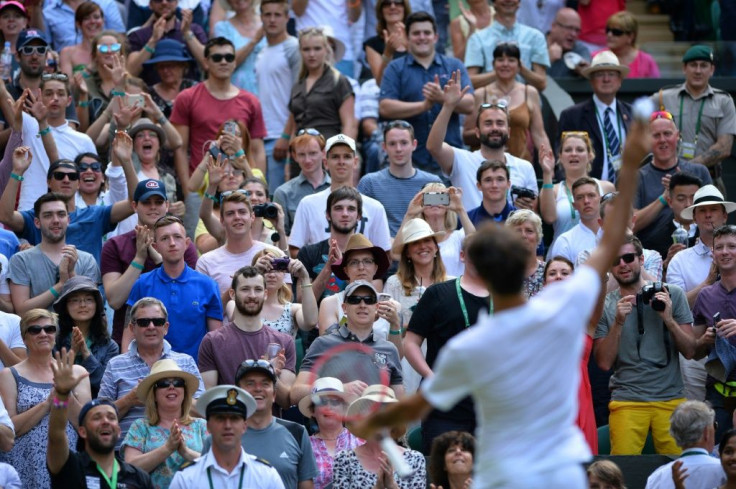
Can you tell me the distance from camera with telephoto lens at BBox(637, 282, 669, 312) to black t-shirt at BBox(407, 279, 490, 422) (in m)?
1.71

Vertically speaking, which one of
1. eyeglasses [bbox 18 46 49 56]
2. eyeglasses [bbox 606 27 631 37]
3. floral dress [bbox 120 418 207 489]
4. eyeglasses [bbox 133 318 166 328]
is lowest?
floral dress [bbox 120 418 207 489]

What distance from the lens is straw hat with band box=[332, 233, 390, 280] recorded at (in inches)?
412

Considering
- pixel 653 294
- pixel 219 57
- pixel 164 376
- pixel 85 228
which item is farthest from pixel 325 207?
pixel 164 376

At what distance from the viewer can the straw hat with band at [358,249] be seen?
10.5 metres

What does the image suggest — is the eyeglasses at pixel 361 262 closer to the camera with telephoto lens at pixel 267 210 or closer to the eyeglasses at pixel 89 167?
the camera with telephoto lens at pixel 267 210

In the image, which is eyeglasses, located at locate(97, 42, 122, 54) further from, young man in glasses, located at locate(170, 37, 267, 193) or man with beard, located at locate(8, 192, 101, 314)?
man with beard, located at locate(8, 192, 101, 314)

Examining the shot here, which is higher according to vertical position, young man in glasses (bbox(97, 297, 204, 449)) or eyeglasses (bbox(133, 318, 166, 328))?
eyeglasses (bbox(133, 318, 166, 328))

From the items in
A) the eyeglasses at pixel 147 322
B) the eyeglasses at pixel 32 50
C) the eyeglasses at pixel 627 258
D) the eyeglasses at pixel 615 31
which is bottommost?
the eyeglasses at pixel 147 322

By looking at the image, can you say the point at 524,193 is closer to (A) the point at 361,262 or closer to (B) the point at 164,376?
(A) the point at 361,262

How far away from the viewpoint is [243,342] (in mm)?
9664

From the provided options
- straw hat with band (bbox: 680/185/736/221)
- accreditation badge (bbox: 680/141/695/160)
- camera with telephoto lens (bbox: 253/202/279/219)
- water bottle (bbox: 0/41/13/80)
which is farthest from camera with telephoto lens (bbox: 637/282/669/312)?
water bottle (bbox: 0/41/13/80)

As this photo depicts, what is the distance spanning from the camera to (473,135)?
532 inches

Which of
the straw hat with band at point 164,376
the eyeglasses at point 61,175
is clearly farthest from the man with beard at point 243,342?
the eyeglasses at point 61,175

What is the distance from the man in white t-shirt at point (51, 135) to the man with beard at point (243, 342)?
3292mm
